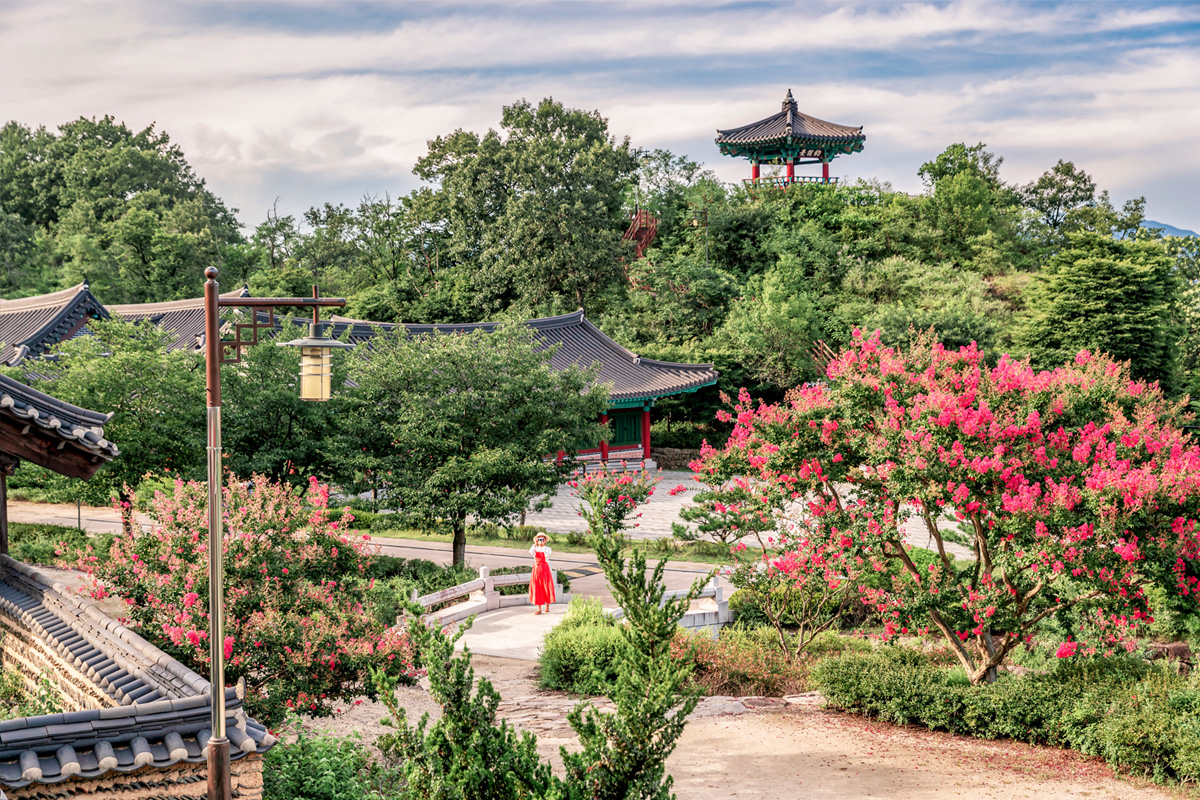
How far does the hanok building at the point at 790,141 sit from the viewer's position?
168ft

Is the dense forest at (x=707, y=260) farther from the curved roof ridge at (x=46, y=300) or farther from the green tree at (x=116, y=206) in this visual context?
the curved roof ridge at (x=46, y=300)

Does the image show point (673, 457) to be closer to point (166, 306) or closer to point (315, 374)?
point (166, 306)

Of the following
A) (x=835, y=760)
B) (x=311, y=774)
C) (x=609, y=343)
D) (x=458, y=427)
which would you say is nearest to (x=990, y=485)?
(x=835, y=760)

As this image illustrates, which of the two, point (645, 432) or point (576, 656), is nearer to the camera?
point (576, 656)

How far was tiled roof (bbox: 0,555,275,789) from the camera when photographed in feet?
18.6

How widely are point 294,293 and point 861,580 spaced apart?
133 feet

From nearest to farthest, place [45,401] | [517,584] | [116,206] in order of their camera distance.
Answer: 1. [45,401]
2. [517,584]
3. [116,206]

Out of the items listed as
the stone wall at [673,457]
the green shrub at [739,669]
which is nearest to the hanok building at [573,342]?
the stone wall at [673,457]

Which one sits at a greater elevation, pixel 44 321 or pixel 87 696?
pixel 44 321

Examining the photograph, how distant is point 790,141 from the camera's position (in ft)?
167

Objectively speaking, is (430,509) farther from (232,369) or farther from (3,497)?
(3,497)

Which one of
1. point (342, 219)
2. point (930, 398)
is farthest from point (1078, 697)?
point (342, 219)

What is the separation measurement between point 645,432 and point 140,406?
19684 mm

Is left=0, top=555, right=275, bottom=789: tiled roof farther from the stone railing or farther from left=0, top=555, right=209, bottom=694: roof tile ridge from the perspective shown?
the stone railing
